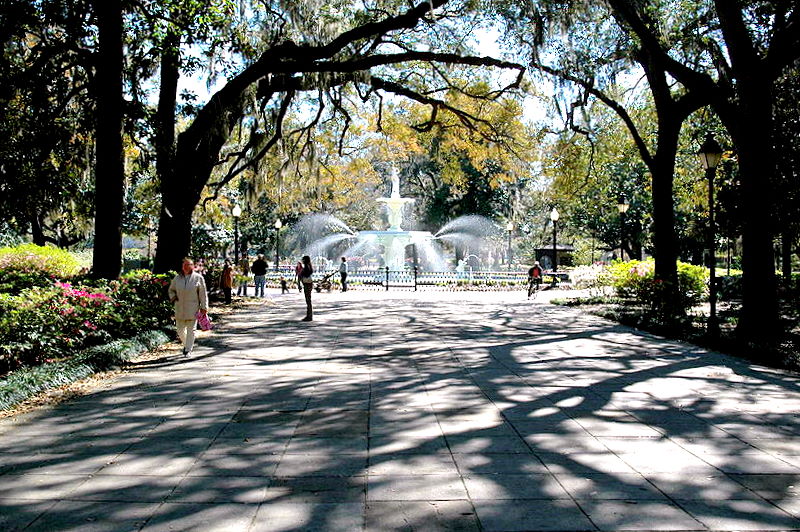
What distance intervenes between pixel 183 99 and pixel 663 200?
1321cm

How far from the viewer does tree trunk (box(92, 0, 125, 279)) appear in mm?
11844

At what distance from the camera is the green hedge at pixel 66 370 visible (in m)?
6.95

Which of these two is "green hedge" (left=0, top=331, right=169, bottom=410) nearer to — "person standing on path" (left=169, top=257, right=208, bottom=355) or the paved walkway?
the paved walkway

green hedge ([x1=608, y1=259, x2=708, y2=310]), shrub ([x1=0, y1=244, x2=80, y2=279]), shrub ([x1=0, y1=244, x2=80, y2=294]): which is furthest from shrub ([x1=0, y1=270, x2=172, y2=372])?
green hedge ([x1=608, y1=259, x2=708, y2=310])

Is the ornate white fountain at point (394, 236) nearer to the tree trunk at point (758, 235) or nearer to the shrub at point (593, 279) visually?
the shrub at point (593, 279)

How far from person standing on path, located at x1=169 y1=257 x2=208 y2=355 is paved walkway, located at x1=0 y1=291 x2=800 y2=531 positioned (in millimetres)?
429

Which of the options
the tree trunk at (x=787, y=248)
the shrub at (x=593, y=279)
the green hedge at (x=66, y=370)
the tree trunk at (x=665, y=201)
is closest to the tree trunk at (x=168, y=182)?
the green hedge at (x=66, y=370)

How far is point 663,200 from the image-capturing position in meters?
18.1

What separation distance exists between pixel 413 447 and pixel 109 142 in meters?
9.40

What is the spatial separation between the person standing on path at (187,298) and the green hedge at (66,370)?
785mm

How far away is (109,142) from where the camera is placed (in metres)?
12.0

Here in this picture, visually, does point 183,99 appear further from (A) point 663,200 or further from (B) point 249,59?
(A) point 663,200

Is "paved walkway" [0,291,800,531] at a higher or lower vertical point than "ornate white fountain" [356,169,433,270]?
lower

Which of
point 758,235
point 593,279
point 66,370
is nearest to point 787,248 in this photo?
point 593,279
